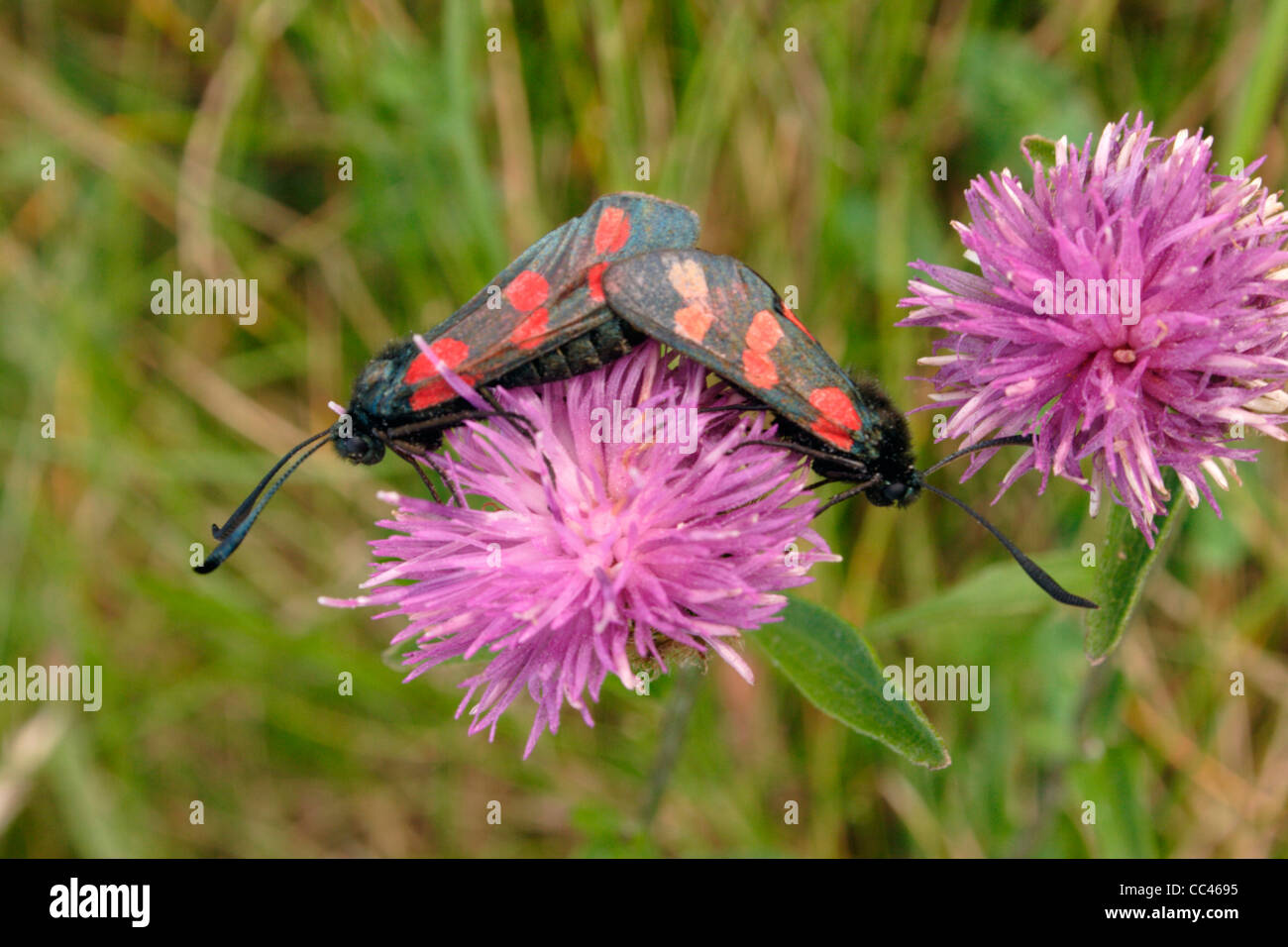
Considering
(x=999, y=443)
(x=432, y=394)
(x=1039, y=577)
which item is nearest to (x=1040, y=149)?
(x=999, y=443)

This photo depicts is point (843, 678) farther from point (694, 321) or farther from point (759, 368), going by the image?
point (694, 321)

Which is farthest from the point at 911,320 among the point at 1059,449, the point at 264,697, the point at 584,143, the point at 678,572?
the point at 264,697

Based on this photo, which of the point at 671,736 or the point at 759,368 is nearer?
the point at 759,368

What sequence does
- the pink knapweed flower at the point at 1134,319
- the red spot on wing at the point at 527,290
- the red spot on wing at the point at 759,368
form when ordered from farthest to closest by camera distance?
the red spot on wing at the point at 527,290 → the red spot on wing at the point at 759,368 → the pink knapweed flower at the point at 1134,319

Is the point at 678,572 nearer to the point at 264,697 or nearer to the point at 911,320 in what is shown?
the point at 911,320

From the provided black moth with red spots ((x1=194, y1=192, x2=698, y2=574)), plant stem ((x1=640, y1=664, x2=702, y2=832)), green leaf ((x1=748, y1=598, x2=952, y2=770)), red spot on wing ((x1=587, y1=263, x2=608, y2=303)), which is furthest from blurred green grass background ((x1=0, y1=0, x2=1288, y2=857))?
red spot on wing ((x1=587, y1=263, x2=608, y2=303))

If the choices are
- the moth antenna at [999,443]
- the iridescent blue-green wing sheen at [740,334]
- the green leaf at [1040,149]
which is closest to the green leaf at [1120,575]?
the moth antenna at [999,443]

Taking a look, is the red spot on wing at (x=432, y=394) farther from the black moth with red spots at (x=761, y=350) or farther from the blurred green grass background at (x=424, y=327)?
the blurred green grass background at (x=424, y=327)
